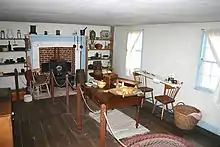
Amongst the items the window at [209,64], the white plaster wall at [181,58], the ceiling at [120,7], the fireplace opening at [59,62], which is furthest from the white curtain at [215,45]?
the fireplace opening at [59,62]

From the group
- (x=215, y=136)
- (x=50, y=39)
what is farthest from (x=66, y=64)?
(x=215, y=136)

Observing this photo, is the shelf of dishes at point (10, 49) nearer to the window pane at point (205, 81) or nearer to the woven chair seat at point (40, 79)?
the woven chair seat at point (40, 79)

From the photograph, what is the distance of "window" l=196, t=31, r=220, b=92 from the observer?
160 inches

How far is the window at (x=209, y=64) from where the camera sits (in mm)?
4063

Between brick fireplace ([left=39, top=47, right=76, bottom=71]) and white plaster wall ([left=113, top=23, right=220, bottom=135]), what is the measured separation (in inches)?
102

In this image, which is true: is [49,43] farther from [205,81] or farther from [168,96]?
[205,81]

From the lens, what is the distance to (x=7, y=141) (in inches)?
114

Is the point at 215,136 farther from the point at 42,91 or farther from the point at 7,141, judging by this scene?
the point at 42,91

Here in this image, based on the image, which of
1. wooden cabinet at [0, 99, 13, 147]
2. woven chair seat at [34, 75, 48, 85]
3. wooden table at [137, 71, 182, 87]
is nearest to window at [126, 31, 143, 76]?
wooden table at [137, 71, 182, 87]

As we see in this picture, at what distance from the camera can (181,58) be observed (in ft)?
15.8

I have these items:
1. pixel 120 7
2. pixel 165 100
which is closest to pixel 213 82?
pixel 165 100

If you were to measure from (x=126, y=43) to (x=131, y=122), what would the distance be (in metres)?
3.13

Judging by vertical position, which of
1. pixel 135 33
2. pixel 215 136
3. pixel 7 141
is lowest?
pixel 215 136

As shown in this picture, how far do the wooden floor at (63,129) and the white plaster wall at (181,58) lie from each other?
506 mm
